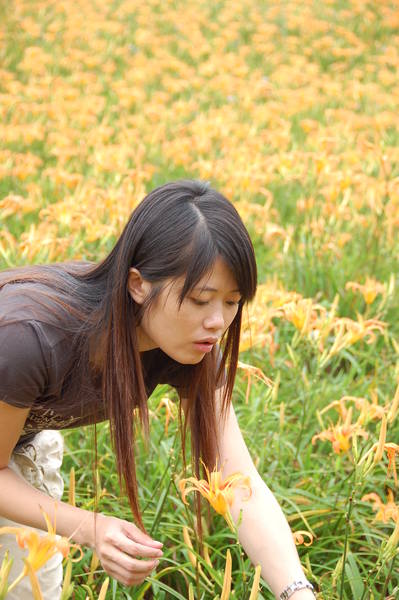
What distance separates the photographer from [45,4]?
905 centimetres

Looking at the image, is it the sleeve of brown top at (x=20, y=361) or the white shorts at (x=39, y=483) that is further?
the white shorts at (x=39, y=483)

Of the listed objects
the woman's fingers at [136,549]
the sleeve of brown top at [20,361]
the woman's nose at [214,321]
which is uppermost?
the woman's nose at [214,321]

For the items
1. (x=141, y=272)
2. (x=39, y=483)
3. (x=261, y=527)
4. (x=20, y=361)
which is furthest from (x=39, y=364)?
(x=261, y=527)

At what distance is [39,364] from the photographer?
5.30ft

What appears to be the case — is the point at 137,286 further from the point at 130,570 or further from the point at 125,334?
the point at 130,570

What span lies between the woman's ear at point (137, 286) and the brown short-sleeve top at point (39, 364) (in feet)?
0.45

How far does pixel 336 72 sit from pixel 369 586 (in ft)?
24.9

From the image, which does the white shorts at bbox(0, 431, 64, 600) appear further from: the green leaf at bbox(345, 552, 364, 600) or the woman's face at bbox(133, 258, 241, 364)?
the green leaf at bbox(345, 552, 364, 600)

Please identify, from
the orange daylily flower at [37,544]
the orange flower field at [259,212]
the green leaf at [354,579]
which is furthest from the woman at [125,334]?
the green leaf at [354,579]

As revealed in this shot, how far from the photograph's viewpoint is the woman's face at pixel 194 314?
1604 millimetres

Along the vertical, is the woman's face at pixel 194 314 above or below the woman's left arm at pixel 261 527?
above

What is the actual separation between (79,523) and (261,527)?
→ 455mm

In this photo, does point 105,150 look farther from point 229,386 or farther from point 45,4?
point 45,4

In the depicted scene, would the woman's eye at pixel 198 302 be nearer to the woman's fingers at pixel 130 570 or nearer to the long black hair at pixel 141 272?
the long black hair at pixel 141 272
